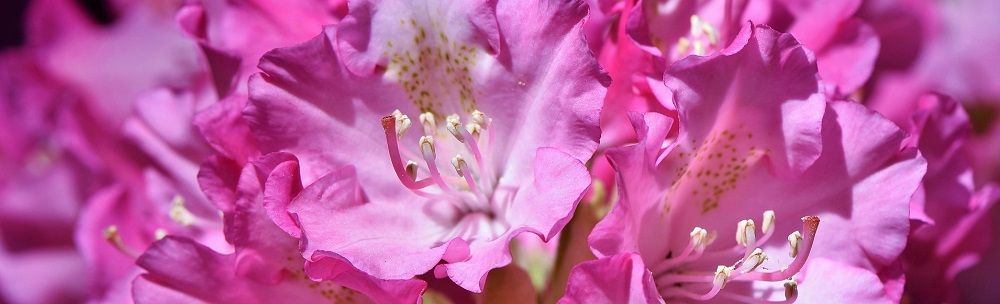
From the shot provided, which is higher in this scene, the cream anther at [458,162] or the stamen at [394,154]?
the stamen at [394,154]

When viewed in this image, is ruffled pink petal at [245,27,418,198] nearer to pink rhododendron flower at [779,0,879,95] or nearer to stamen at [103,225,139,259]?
stamen at [103,225,139,259]

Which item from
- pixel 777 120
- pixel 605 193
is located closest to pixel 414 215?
pixel 605 193

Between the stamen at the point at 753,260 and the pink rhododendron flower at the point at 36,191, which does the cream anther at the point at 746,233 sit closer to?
the stamen at the point at 753,260

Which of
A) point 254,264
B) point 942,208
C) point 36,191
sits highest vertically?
point 254,264

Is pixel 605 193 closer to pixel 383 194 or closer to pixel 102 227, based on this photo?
pixel 383 194

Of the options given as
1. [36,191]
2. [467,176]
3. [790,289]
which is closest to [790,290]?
[790,289]

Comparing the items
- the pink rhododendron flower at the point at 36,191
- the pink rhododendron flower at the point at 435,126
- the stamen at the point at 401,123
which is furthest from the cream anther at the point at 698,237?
the pink rhododendron flower at the point at 36,191

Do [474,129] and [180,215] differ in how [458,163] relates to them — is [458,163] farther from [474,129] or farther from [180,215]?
[180,215]
